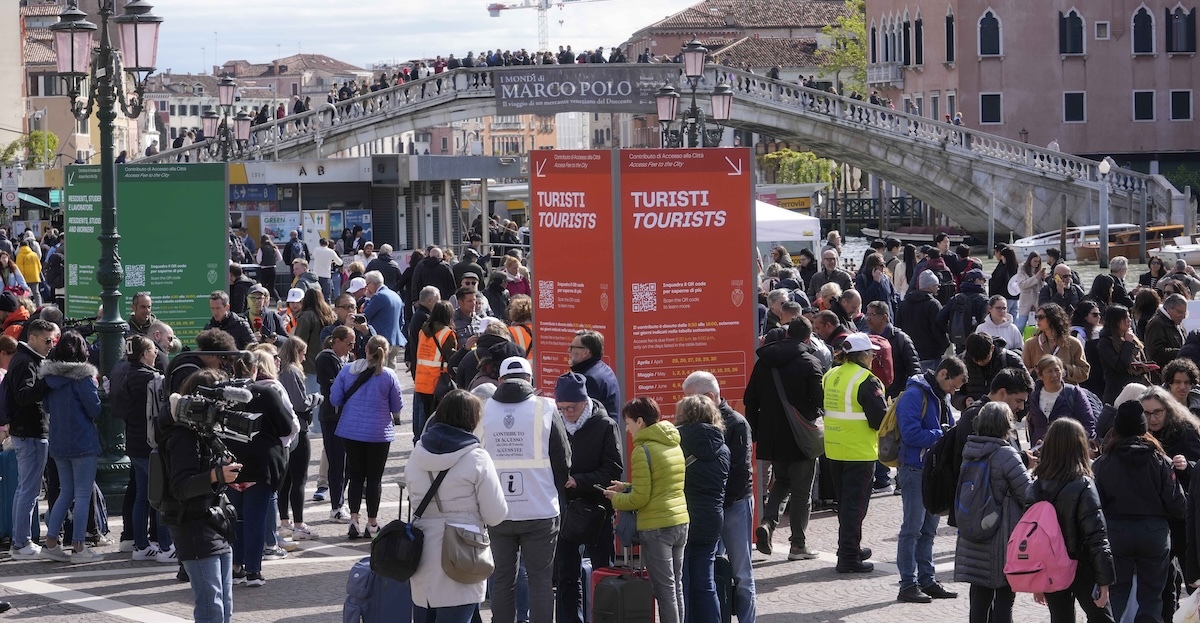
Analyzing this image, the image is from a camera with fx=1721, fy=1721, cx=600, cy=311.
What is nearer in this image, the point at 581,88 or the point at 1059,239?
the point at 581,88

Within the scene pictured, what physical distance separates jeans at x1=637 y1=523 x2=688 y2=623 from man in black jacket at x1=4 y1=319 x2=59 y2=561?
14.6 feet

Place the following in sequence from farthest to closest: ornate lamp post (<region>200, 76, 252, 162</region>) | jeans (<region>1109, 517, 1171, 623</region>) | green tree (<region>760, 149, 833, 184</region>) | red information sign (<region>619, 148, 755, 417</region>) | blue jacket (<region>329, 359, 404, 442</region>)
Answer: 1. green tree (<region>760, 149, 833, 184</region>)
2. ornate lamp post (<region>200, 76, 252, 162</region>)
3. blue jacket (<region>329, 359, 404, 442</region>)
4. red information sign (<region>619, 148, 755, 417</region>)
5. jeans (<region>1109, 517, 1171, 623</region>)

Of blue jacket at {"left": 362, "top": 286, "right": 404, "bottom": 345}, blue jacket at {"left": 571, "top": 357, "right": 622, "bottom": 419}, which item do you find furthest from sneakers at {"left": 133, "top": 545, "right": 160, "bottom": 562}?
blue jacket at {"left": 362, "top": 286, "right": 404, "bottom": 345}

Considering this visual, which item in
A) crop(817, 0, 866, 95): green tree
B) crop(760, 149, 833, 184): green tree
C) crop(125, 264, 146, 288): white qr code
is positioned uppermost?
crop(817, 0, 866, 95): green tree

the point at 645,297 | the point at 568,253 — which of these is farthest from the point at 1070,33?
the point at 645,297

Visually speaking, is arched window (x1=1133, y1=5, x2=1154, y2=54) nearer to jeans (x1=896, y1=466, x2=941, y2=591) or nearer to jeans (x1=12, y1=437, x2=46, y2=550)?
jeans (x1=896, y1=466, x2=941, y2=591)

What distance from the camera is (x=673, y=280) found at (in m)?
10.7

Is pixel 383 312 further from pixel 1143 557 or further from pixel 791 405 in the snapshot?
pixel 1143 557

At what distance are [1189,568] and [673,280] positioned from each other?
3.60 metres

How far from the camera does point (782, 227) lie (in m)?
23.8

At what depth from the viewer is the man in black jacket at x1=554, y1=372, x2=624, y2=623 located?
28.9 feet

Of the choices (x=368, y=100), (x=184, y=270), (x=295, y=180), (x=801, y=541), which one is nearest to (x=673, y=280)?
(x=801, y=541)

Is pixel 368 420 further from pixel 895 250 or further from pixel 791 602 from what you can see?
pixel 895 250

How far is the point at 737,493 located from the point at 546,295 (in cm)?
247
